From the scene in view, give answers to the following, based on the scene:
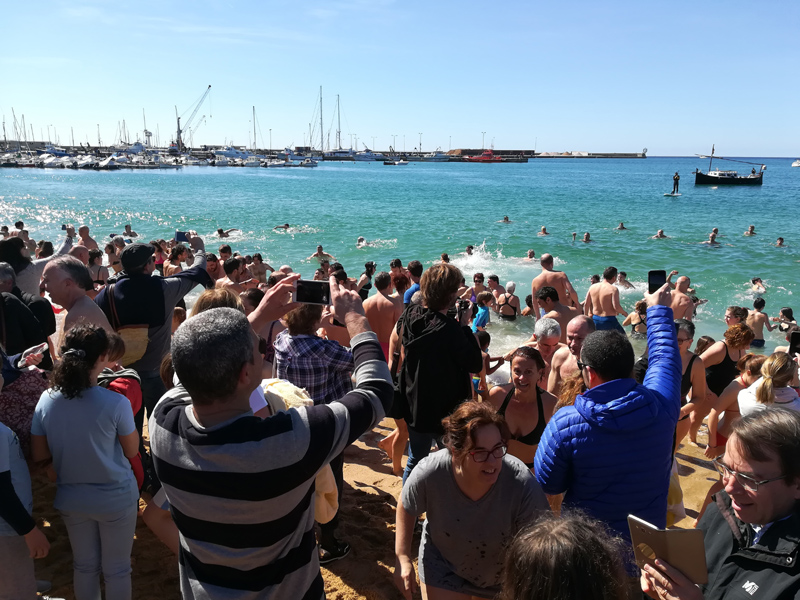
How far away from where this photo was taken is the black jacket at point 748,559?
1.59 m

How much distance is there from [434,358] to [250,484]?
2.09m

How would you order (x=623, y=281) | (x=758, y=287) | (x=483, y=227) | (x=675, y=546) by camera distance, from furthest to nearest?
(x=483, y=227)
(x=758, y=287)
(x=623, y=281)
(x=675, y=546)

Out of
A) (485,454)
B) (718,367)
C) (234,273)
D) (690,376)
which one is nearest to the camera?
(485,454)

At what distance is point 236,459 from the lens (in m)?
1.59

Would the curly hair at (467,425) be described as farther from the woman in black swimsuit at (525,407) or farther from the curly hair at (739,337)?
the curly hair at (739,337)

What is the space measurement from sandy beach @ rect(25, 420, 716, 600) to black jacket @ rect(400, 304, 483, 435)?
3.23 feet

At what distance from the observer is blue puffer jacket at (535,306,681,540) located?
2301 mm

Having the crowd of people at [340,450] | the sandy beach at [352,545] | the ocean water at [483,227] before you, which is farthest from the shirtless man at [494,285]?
the crowd of people at [340,450]

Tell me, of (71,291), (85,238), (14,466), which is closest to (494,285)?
(71,291)

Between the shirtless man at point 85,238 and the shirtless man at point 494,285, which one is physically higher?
the shirtless man at point 85,238

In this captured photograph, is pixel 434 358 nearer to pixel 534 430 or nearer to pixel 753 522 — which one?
pixel 534 430

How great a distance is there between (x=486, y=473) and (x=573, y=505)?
0.47m

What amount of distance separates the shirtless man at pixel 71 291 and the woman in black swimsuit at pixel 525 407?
264cm

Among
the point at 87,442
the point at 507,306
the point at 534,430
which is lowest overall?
the point at 507,306
